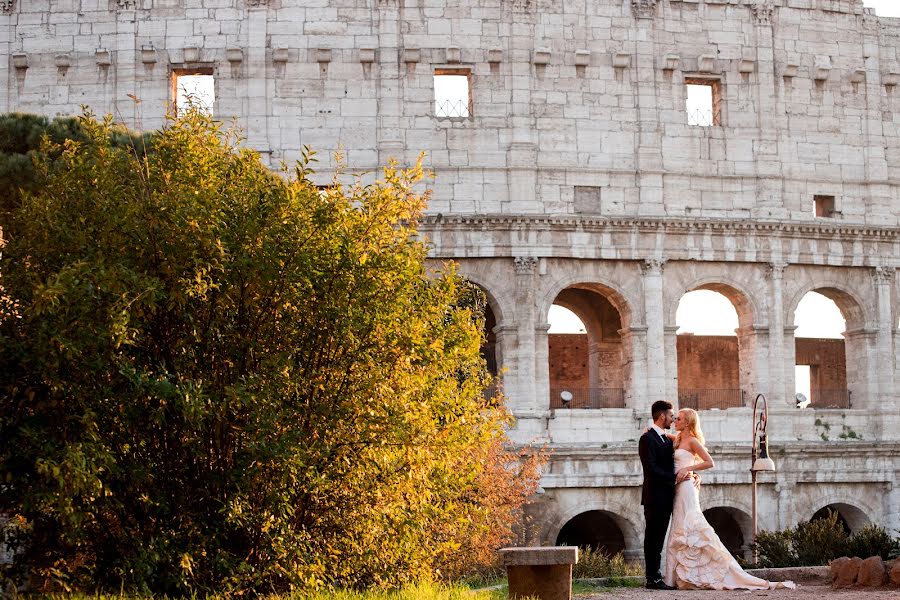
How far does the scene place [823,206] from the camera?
3105 cm

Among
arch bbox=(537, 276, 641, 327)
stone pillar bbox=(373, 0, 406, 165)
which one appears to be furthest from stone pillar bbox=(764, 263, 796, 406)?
stone pillar bbox=(373, 0, 406, 165)

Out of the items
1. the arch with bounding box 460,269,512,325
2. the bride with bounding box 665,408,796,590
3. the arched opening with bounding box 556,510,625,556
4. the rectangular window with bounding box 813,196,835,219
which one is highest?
the rectangular window with bounding box 813,196,835,219

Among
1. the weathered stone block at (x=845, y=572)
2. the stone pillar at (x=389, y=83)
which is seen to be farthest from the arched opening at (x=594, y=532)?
the weathered stone block at (x=845, y=572)

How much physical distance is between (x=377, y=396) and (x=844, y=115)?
21379mm

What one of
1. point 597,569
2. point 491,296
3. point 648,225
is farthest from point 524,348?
point 597,569

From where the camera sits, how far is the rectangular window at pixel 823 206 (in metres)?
30.9

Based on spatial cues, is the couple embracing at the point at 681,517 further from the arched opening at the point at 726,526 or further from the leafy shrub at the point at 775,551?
the arched opening at the point at 726,526

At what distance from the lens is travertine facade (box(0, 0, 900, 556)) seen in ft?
94.7

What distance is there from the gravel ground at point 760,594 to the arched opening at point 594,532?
18.9m

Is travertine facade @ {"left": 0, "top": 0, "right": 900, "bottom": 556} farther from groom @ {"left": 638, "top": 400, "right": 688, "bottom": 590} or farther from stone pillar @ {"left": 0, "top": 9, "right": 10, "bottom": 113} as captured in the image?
groom @ {"left": 638, "top": 400, "right": 688, "bottom": 590}

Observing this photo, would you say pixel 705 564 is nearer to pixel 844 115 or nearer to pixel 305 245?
pixel 305 245

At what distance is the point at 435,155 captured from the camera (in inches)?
1150

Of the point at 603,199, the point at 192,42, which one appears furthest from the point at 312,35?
the point at 603,199

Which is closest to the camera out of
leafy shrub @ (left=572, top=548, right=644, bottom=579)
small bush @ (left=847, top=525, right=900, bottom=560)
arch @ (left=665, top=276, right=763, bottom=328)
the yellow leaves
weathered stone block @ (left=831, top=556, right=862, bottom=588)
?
the yellow leaves
